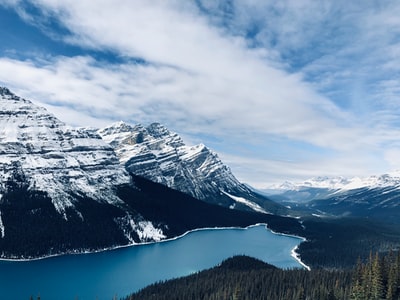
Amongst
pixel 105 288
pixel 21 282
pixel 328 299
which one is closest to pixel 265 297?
pixel 328 299

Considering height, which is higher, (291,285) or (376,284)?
(376,284)

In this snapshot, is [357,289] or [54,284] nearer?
[357,289]

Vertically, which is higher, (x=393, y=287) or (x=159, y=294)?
(x=393, y=287)

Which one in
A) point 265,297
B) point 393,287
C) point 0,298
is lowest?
point 0,298

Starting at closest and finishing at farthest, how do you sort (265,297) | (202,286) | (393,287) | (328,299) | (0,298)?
(393,287)
(328,299)
(265,297)
(202,286)
(0,298)

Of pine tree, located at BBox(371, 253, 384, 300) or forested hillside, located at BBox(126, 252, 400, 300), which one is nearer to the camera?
pine tree, located at BBox(371, 253, 384, 300)

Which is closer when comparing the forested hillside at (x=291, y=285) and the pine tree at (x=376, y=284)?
the pine tree at (x=376, y=284)

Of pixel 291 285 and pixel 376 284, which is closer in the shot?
pixel 376 284

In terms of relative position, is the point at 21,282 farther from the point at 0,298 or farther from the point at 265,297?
the point at 265,297

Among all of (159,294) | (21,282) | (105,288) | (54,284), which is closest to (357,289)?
(159,294)

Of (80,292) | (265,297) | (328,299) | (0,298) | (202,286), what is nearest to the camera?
(328,299)
